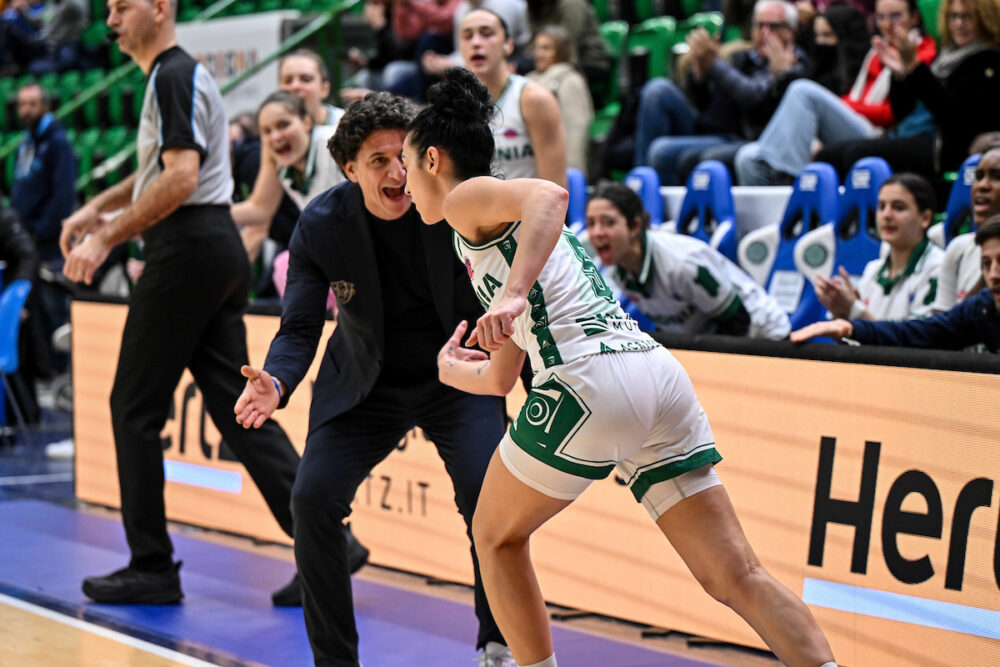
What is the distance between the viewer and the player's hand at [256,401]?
3373 mm

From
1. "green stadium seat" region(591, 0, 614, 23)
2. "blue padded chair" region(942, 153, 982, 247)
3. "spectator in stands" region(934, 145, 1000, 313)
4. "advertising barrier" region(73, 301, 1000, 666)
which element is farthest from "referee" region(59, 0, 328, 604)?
"green stadium seat" region(591, 0, 614, 23)

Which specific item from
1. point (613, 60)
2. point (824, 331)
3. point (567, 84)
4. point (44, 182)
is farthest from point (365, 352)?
point (44, 182)

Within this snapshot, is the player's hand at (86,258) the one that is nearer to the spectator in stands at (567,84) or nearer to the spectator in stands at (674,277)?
the spectator in stands at (674,277)

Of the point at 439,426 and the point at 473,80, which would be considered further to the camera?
the point at 439,426

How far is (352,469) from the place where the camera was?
366 centimetres

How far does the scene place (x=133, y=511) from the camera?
484cm

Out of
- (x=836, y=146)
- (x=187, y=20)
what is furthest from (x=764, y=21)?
(x=187, y=20)

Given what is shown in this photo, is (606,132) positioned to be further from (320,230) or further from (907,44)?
(320,230)

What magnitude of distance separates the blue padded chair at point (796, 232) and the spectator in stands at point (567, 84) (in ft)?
6.80

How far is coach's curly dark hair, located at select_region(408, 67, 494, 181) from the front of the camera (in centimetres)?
299

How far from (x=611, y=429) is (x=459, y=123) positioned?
801mm

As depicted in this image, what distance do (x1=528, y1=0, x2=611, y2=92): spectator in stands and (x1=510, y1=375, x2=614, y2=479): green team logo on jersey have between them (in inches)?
255

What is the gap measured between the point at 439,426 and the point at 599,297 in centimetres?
98

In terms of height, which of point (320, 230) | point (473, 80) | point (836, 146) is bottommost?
point (836, 146)
